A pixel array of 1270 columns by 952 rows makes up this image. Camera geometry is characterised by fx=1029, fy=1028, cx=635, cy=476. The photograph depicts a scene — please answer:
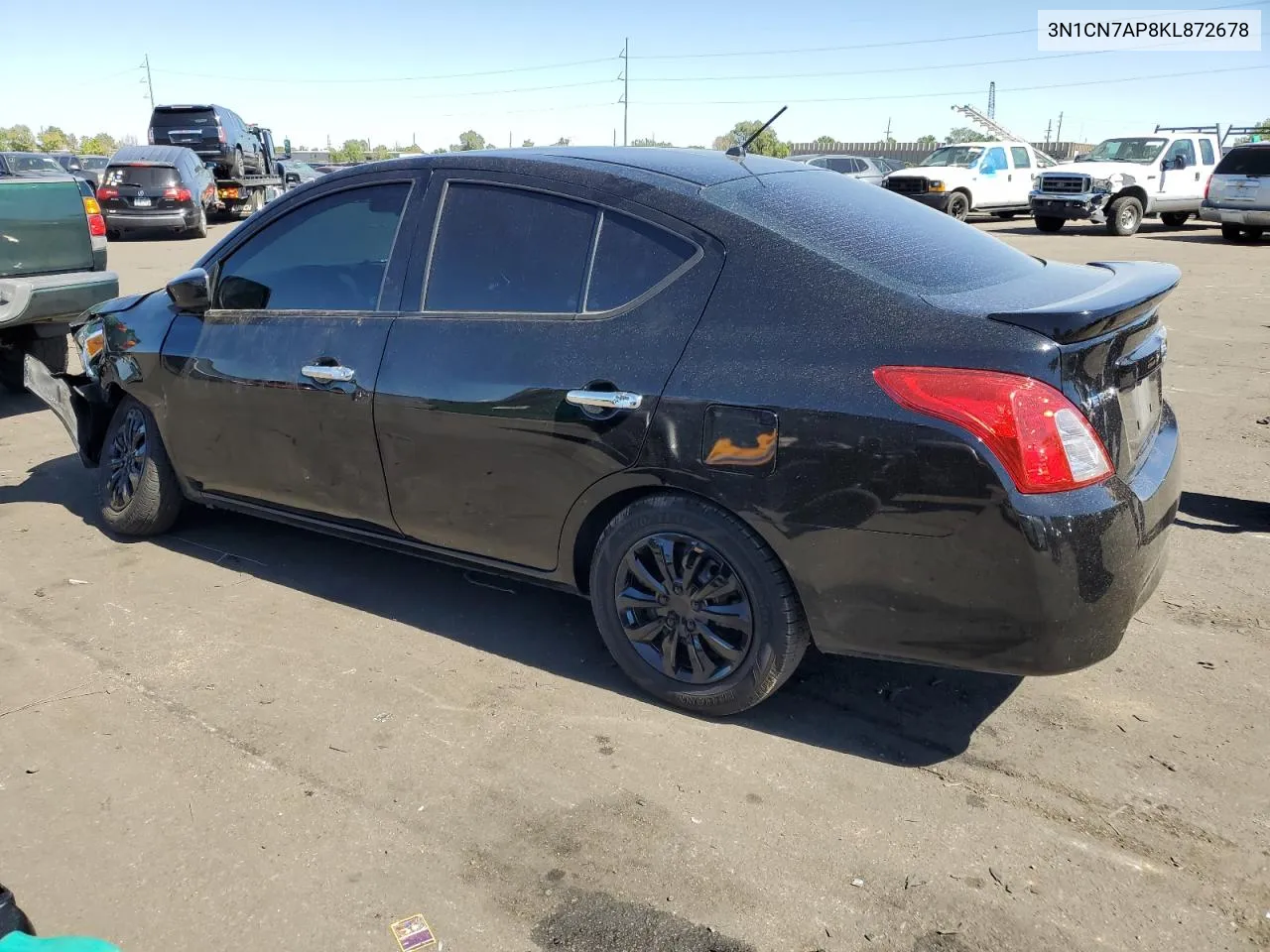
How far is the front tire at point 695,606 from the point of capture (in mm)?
3078

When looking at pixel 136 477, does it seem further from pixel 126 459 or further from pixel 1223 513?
pixel 1223 513

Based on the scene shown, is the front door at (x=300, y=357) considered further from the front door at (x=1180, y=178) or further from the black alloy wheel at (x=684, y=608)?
the front door at (x=1180, y=178)

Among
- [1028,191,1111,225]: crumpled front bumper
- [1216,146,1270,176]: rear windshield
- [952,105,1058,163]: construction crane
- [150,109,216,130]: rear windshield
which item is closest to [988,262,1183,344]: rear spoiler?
[1216,146,1270,176]: rear windshield

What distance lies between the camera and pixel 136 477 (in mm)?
4844

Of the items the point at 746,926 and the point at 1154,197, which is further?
the point at 1154,197

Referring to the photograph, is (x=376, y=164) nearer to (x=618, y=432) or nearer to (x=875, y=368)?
(x=618, y=432)

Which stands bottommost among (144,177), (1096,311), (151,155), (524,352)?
(524,352)

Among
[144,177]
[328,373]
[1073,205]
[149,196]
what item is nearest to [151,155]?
[144,177]

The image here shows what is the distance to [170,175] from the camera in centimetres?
2045

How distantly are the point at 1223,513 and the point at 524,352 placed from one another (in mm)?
3716

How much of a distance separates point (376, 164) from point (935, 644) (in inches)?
107

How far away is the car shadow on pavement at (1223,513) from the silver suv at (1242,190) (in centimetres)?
1661

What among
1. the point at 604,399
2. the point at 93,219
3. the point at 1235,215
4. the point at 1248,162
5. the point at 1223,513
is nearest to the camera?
the point at 604,399

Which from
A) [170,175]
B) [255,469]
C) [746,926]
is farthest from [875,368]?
[170,175]
